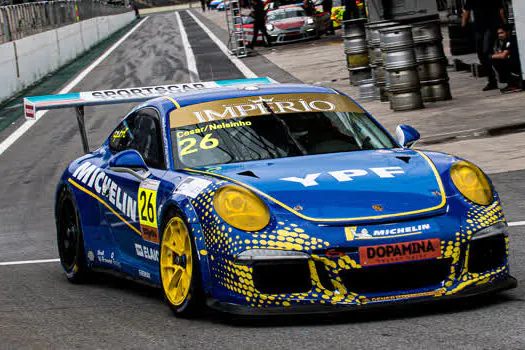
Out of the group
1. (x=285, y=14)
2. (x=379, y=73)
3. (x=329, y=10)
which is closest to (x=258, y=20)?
(x=285, y=14)

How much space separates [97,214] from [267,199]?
2.20 m

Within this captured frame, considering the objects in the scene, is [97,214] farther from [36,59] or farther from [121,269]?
[36,59]

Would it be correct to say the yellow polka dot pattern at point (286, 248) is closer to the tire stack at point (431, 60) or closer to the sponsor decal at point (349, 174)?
the sponsor decal at point (349, 174)

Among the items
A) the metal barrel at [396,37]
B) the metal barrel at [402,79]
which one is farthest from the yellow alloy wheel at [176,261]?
the metal barrel at [402,79]

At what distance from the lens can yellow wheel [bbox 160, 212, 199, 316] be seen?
5.59 metres

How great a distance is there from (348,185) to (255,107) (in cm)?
137

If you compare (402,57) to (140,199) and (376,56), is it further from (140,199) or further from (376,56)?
(140,199)

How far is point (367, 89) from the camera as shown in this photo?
2042cm

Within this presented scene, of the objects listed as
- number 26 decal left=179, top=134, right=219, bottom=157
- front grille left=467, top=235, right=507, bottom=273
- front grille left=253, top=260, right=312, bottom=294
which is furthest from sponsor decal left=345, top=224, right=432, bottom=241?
number 26 decal left=179, top=134, right=219, bottom=157

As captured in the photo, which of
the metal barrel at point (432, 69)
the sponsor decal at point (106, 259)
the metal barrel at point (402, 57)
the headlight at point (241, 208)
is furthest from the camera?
the metal barrel at point (432, 69)

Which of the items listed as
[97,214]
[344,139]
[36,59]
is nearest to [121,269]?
[97,214]

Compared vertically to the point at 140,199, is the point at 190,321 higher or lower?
lower

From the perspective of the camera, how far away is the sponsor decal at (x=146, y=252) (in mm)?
6242

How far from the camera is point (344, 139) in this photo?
656 centimetres
